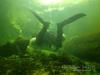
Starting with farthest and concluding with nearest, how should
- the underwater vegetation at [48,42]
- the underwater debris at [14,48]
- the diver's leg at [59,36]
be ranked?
the diver's leg at [59,36]
the underwater debris at [14,48]
the underwater vegetation at [48,42]

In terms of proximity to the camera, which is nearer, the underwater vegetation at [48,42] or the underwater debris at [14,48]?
the underwater vegetation at [48,42]

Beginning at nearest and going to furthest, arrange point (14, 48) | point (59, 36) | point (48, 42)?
point (14, 48)
point (59, 36)
point (48, 42)

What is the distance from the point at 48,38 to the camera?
7.31 ft

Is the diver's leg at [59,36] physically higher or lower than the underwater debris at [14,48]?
higher

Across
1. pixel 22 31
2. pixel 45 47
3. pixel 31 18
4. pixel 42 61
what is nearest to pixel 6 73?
pixel 42 61

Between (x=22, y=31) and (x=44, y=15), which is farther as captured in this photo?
(x=44, y=15)

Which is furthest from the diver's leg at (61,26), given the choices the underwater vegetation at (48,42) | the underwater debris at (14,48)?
the underwater debris at (14,48)

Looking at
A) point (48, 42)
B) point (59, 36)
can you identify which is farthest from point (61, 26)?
point (48, 42)

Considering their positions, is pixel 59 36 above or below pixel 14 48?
above

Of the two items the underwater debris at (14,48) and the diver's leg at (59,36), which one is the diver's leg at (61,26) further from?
the underwater debris at (14,48)

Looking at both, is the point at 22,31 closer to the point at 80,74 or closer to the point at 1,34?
the point at 1,34

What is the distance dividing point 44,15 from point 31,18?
256mm

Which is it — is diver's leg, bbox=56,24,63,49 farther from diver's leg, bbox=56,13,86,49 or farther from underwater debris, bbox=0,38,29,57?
underwater debris, bbox=0,38,29,57

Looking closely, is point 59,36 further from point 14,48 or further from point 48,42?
point 14,48
